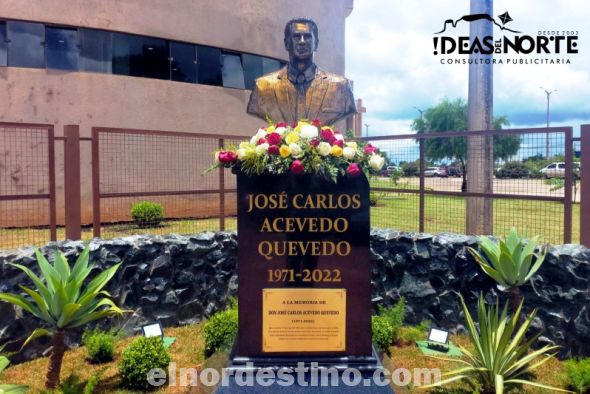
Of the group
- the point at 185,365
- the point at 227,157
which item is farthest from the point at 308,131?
the point at 185,365

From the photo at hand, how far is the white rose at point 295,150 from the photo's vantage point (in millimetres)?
3429

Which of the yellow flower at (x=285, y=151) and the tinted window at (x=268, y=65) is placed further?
the tinted window at (x=268, y=65)

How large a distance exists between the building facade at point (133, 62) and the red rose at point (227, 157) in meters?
7.34

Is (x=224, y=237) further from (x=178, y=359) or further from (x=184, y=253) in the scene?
(x=178, y=359)

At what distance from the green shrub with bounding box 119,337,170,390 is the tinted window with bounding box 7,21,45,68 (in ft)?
29.3

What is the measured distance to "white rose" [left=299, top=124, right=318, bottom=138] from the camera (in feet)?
11.6

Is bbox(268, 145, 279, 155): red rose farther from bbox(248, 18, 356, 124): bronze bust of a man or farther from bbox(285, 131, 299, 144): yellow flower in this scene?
bbox(248, 18, 356, 124): bronze bust of a man

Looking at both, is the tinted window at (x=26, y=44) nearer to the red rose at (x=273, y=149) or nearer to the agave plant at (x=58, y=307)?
the agave plant at (x=58, y=307)

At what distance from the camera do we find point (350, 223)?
3561 millimetres

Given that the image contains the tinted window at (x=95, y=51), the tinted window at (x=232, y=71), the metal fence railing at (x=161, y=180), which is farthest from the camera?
the tinted window at (x=232, y=71)

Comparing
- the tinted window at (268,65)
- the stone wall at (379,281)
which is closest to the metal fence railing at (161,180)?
the stone wall at (379,281)

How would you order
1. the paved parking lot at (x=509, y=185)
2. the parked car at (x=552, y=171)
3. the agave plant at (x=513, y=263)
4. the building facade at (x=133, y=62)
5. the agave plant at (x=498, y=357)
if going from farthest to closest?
1. the building facade at (x=133, y=62)
2. the parked car at (x=552, y=171)
3. the paved parking lot at (x=509, y=185)
4. the agave plant at (x=513, y=263)
5. the agave plant at (x=498, y=357)

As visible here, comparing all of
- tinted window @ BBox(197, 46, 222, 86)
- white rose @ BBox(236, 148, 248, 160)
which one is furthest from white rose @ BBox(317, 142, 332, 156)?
tinted window @ BBox(197, 46, 222, 86)

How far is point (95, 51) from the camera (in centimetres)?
1127
